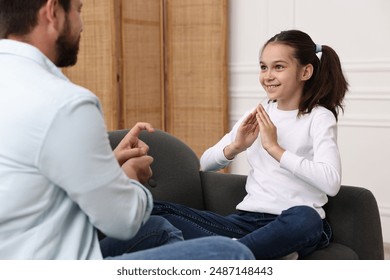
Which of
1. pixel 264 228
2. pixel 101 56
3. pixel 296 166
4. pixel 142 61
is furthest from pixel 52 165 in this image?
pixel 142 61

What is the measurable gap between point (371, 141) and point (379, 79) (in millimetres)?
335

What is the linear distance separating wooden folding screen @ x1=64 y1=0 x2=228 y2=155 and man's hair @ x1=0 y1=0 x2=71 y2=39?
2215 mm

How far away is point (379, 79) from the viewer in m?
3.36

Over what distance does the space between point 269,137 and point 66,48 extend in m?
0.82

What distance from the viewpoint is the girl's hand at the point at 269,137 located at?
6.32ft

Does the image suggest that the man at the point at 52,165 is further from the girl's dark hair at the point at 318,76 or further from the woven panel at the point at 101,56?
the woven panel at the point at 101,56

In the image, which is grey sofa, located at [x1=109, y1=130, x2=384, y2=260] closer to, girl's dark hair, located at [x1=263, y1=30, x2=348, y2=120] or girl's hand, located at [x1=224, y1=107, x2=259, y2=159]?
girl's hand, located at [x1=224, y1=107, x2=259, y2=159]

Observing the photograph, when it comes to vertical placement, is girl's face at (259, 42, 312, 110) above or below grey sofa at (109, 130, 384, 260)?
above

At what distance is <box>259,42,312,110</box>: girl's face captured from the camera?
2.08 metres

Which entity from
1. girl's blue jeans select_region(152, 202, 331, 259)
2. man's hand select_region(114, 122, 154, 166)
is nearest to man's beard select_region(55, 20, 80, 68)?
man's hand select_region(114, 122, 154, 166)

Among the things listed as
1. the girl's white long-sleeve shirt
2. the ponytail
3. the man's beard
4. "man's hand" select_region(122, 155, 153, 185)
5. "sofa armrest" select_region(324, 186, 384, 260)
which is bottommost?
"sofa armrest" select_region(324, 186, 384, 260)

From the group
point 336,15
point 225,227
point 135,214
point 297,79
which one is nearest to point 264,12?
point 336,15
